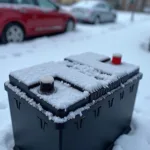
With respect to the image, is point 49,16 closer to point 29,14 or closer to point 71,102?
point 29,14

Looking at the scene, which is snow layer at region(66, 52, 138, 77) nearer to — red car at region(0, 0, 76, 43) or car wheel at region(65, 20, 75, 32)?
red car at region(0, 0, 76, 43)

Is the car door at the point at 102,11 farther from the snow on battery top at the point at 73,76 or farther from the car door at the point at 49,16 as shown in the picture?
the snow on battery top at the point at 73,76

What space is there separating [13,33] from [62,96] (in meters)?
3.93

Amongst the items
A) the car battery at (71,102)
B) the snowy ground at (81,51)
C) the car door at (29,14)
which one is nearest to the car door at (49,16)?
the car door at (29,14)

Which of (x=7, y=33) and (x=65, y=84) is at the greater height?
(x=65, y=84)

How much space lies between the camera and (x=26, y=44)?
15.3ft

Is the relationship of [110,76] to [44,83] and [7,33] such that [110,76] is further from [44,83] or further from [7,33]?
[7,33]

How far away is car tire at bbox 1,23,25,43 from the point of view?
4.41m

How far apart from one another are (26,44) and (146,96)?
3.25 metres

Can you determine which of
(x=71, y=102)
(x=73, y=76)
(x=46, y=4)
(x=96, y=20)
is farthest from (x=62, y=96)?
(x=96, y=20)

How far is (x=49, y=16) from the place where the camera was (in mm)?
5312

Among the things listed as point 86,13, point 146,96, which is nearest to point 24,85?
point 146,96

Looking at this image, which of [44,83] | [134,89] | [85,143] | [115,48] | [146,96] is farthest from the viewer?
[115,48]

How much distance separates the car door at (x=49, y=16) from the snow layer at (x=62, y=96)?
426cm
